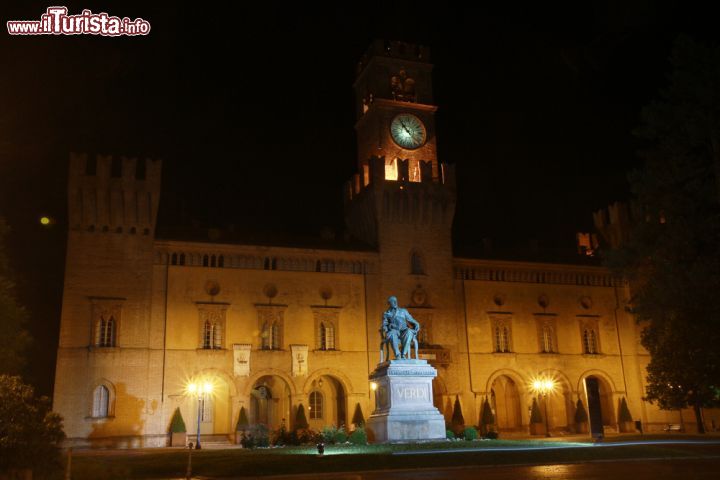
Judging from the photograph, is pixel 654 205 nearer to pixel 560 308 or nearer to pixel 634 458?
pixel 634 458

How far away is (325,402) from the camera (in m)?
48.5

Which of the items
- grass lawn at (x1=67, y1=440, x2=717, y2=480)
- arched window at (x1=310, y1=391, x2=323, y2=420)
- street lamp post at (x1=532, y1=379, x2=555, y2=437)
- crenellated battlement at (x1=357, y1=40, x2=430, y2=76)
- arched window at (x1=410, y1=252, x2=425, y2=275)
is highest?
crenellated battlement at (x1=357, y1=40, x2=430, y2=76)

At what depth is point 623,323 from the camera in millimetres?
55156

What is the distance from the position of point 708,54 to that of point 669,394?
17.6 meters

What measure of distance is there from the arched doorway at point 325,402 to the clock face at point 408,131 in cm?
1801

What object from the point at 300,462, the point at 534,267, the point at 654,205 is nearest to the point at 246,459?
the point at 300,462

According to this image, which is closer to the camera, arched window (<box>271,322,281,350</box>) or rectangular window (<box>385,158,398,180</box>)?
arched window (<box>271,322,281,350</box>)

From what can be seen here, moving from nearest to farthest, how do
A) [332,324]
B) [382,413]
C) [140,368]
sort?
[382,413], [140,368], [332,324]

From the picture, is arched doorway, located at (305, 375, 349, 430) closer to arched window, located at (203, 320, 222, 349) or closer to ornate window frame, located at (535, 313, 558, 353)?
arched window, located at (203, 320, 222, 349)

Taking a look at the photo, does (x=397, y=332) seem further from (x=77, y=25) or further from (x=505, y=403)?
(x=505, y=403)

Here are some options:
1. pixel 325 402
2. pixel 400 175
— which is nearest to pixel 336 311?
pixel 325 402

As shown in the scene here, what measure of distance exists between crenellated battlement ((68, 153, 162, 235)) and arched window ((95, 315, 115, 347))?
211 inches

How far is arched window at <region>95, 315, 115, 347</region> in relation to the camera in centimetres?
4244

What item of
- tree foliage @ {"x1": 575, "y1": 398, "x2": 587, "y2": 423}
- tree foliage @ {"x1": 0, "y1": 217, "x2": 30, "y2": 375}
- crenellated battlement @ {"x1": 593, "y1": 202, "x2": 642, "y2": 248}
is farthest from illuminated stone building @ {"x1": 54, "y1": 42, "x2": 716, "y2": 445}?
tree foliage @ {"x1": 0, "y1": 217, "x2": 30, "y2": 375}
